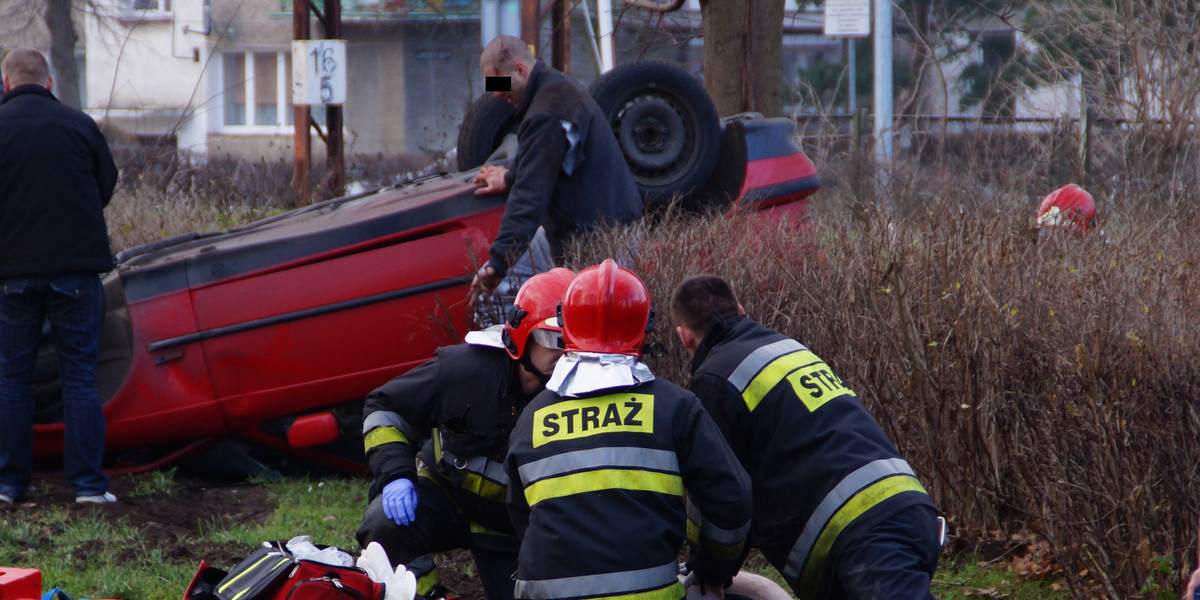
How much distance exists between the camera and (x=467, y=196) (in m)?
5.74

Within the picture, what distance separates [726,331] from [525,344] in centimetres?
62

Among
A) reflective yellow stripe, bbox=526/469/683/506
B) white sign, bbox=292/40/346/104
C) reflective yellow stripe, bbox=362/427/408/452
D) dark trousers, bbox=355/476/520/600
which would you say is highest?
white sign, bbox=292/40/346/104

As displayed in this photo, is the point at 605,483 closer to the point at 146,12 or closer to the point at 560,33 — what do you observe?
the point at 560,33

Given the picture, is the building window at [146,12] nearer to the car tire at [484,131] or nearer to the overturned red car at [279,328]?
the car tire at [484,131]

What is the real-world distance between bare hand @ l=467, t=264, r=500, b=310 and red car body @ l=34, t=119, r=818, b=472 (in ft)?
1.36

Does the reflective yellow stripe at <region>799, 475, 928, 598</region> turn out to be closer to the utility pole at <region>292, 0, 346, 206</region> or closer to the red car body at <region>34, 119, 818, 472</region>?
the red car body at <region>34, 119, 818, 472</region>

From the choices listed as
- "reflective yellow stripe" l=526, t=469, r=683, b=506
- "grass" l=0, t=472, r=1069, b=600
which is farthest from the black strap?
"grass" l=0, t=472, r=1069, b=600

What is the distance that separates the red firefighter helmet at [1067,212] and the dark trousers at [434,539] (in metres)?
3.30

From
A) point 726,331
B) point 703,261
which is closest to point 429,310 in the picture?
point 703,261

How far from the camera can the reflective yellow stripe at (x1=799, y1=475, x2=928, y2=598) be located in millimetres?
3281

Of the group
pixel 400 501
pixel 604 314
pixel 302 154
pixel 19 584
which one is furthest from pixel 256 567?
pixel 302 154

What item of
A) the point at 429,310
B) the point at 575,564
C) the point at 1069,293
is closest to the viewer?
the point at 575,564

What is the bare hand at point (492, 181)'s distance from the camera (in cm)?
570

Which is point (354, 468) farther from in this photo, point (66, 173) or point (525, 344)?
point (525, 344)
